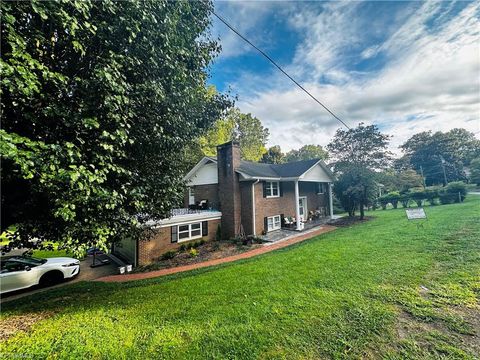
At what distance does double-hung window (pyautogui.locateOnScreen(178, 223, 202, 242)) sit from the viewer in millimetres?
12067

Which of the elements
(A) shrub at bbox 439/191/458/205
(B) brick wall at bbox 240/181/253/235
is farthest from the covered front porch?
(A) shrub at bbox 439/191/458/205

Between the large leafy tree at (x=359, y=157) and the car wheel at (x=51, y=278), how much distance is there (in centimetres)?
1992

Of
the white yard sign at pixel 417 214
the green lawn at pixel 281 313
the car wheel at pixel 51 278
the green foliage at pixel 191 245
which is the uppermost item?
the white yard sign at pixel 417 214

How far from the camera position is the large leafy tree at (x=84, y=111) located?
3.31 meters

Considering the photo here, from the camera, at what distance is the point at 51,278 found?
856 cm

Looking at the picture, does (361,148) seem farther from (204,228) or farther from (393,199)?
(204,228)

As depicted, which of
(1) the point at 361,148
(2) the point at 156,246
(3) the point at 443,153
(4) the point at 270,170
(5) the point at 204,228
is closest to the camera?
(2) the point at 156,246

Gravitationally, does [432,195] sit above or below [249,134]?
below

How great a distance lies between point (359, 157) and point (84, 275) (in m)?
20.7

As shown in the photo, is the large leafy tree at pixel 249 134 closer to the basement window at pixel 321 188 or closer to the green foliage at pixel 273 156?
the green foliage at pixel 273 156

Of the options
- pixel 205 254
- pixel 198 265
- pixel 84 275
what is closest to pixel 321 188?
pixel 205 254

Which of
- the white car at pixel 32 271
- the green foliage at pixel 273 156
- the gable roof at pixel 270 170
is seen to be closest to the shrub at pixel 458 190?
the gable roof at pixel 270 170

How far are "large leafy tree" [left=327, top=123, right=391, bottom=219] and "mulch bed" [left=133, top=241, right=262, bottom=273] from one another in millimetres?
11378

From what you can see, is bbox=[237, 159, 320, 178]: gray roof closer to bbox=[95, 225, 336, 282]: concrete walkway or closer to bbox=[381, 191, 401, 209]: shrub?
bbox=[95, 225, 336, 282]: concrete walkway
